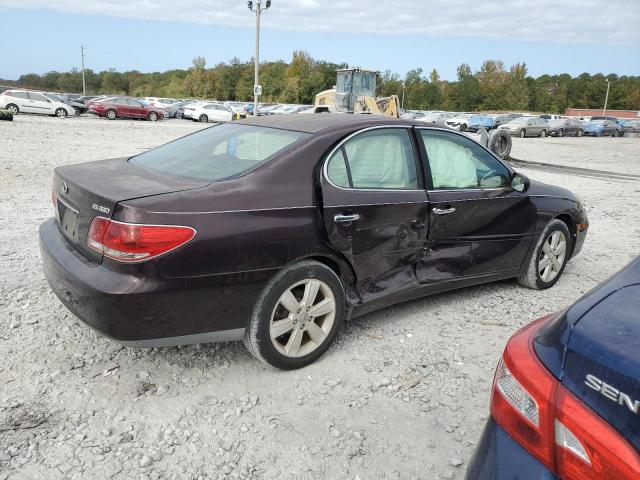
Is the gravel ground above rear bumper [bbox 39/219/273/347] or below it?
below

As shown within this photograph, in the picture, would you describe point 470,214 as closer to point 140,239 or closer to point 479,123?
point 140,239

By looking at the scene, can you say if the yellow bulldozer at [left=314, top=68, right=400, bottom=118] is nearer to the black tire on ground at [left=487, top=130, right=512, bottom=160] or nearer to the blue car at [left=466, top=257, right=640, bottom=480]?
the black tire on ground at [left=487, top=130, right=512, bottom=160]

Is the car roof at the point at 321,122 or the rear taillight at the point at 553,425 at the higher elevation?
the car roof at the point at 321,122

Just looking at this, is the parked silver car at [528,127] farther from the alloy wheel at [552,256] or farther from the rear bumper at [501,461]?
the rear bumper at [501,461]

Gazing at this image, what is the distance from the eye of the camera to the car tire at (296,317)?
124 inches

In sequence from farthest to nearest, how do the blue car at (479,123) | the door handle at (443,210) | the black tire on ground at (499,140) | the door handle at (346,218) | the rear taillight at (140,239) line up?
the blue car at (479,123) < the black tire on ground at (499,140) < the door handle at (443,210) < the door handle at (346,218) < the rear taillight at (140,239)

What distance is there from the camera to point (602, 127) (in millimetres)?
46062

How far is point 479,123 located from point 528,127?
4.94 metres

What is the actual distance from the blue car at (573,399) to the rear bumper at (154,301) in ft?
5.35

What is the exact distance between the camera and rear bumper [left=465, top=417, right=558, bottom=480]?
1.43 metres

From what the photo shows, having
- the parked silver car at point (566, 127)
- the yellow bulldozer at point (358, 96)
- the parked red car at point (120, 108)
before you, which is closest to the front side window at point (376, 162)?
the yellow bulldozer at point (358, 96)

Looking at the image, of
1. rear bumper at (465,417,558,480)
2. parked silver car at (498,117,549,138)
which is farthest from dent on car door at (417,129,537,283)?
parked silver car at (498,117,549,138)

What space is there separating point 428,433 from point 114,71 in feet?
420

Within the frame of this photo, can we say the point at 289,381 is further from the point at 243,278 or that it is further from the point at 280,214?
the point at 280,214
